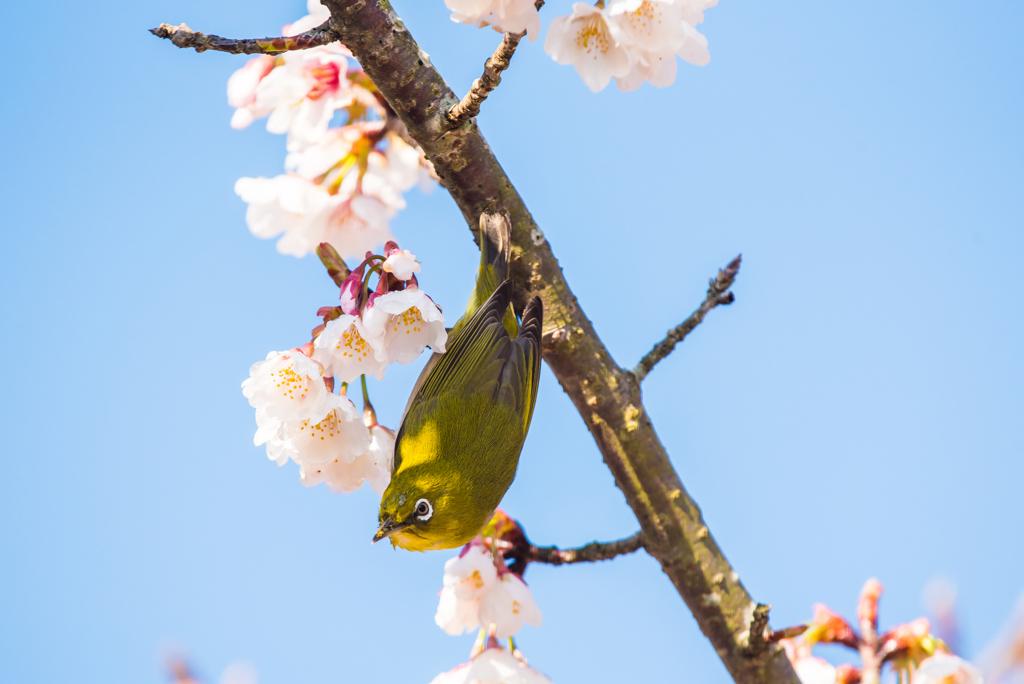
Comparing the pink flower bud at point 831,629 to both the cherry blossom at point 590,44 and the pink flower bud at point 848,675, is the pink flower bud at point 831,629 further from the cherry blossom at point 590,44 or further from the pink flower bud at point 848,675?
the cherry blossom at point 590,44

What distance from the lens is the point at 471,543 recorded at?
355 centimetres

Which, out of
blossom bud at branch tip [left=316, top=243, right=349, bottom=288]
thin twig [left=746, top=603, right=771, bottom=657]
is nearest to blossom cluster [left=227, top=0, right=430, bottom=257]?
blossom bud at branch tip [left=316, top=243, right=349, bottom=288]

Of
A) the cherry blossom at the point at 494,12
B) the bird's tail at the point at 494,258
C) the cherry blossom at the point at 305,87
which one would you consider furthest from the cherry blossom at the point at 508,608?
the cherry blossom at the point at 305,87

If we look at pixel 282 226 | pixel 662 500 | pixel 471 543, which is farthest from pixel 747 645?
pixel 282 226

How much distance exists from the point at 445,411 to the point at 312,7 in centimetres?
204

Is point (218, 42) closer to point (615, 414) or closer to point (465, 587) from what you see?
point (615, 414)

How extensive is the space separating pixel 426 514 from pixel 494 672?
2.51 ft

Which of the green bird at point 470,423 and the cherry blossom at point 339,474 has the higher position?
the green bird at point 470,423

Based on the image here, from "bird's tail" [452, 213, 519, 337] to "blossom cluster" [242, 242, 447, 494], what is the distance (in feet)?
1.76

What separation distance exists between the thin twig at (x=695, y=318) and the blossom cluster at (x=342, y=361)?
3.44 feet

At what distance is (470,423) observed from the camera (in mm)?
3846

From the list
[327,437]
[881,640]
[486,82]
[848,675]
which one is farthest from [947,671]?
[486,82]

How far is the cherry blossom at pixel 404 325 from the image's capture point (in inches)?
106

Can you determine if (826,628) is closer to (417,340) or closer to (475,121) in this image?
(417,340)
